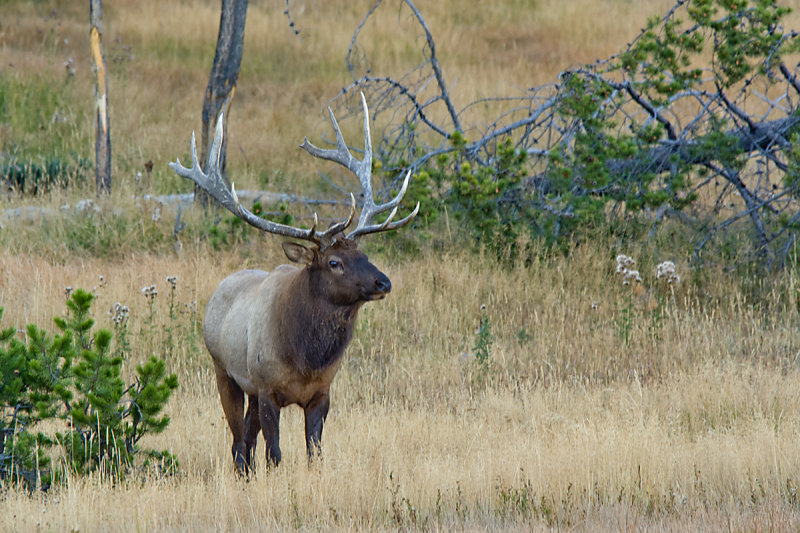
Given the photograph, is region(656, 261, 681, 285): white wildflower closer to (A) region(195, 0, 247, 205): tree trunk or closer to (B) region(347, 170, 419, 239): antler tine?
(B) region(347, 170, 419, 239): antler tine

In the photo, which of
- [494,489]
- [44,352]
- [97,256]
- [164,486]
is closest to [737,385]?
[494,489]

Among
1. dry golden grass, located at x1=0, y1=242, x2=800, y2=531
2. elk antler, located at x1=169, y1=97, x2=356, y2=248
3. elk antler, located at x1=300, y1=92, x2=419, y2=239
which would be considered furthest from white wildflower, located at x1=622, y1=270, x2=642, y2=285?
elk antler, located at x1=169, y1=97, x2=356, y2=248

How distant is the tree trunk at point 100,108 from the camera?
1468cm

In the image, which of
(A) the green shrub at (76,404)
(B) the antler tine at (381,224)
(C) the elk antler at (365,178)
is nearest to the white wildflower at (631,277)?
(C) the elk antler at (365,178)

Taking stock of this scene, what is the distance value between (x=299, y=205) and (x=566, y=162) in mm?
5072

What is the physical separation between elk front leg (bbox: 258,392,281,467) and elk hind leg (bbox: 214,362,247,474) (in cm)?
57

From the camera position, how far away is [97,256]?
12.1 meters

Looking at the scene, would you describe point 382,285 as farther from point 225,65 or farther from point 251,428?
point 225,65

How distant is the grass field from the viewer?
537 centimetres

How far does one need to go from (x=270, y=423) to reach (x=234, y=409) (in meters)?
0.75

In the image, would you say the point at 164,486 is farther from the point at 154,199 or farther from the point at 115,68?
the point at 115,68

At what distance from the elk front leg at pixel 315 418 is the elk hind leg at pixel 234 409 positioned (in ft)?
2.24

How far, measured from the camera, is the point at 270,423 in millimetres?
5852

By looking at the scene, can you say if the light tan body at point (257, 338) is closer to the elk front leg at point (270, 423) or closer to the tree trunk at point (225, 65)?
the elk front leg at point (270, 423)
